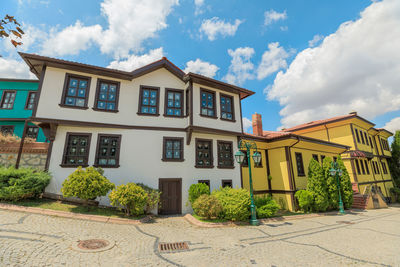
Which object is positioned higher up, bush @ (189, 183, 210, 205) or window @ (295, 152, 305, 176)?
window @ (295, 152, 305, 176)

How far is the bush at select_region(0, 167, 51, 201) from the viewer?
843 cm

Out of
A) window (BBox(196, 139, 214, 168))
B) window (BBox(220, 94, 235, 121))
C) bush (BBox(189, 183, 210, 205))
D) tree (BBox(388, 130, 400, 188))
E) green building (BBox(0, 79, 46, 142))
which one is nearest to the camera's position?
bush (BBox(189, 183, 210, 205))

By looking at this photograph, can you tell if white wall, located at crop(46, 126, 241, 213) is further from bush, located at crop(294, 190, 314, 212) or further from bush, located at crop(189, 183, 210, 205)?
bush, located at crop(294, 190, 314, 212)

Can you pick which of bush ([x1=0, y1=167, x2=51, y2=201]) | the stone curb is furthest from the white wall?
the stone curb

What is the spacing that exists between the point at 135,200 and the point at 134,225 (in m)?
1.20

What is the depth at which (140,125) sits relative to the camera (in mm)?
12055

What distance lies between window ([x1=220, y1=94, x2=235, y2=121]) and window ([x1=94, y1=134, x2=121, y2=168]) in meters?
7.76

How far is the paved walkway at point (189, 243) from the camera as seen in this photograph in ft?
16.5

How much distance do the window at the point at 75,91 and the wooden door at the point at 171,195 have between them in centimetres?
697

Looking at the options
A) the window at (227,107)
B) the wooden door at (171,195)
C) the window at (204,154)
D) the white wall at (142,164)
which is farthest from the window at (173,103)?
the wooden door at (171,195)

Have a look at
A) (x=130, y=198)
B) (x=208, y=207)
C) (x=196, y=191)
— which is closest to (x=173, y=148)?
(x=196, y=191)

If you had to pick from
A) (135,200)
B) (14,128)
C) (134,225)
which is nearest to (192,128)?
(135,200)

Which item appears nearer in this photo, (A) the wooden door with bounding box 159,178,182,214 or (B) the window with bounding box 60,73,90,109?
(B) the window with bounding box 60,73,90,109

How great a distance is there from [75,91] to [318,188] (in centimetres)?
1860
